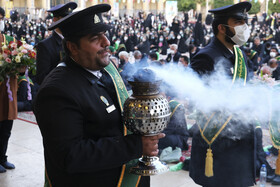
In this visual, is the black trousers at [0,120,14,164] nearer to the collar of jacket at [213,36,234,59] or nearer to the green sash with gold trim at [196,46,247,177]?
the green sash with gold trim at [196,46,247,177]

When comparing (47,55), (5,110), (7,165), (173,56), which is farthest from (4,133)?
(173,56)

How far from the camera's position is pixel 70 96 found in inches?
66.7

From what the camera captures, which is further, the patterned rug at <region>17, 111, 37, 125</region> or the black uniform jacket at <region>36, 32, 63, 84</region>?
the patterned rug at <region>17, 111, 37, 125</region>

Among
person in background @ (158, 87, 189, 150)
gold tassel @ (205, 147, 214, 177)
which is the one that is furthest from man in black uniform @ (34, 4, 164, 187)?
person in background @ (158, 87, 189, 150)

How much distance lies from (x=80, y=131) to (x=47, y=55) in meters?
2.23

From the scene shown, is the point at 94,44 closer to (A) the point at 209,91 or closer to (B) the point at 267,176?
(A) the point at 209,91

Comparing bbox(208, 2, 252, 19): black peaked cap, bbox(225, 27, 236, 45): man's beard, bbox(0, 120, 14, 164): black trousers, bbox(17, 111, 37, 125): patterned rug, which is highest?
bbox(208, 2, 252, 19): black peaked cap

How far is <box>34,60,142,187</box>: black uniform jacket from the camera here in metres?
1.65

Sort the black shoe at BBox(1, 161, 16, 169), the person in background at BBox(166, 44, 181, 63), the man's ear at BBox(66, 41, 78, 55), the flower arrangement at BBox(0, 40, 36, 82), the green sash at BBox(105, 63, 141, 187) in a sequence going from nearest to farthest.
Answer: the man's ear at BBox(66, 41, 78, 55) → the green sash at BBox(105, 63, 141, 187) → the flower arrangement at BBox(0, 40, 36, 82) → the black shoe at BBox(1, 161, 16, 169) → the person in background at BBox(166, 44, 181, 63)

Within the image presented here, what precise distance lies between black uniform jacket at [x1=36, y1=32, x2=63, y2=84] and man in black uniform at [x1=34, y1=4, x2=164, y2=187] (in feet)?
6.25

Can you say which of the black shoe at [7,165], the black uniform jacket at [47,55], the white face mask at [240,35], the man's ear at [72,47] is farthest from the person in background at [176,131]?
the man's ear at [72,47]

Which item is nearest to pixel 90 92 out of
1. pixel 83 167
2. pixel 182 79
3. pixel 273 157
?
pixel 83 167

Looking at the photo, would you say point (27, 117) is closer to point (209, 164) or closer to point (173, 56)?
point (173, 56)

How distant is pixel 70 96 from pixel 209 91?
52.5 inches
